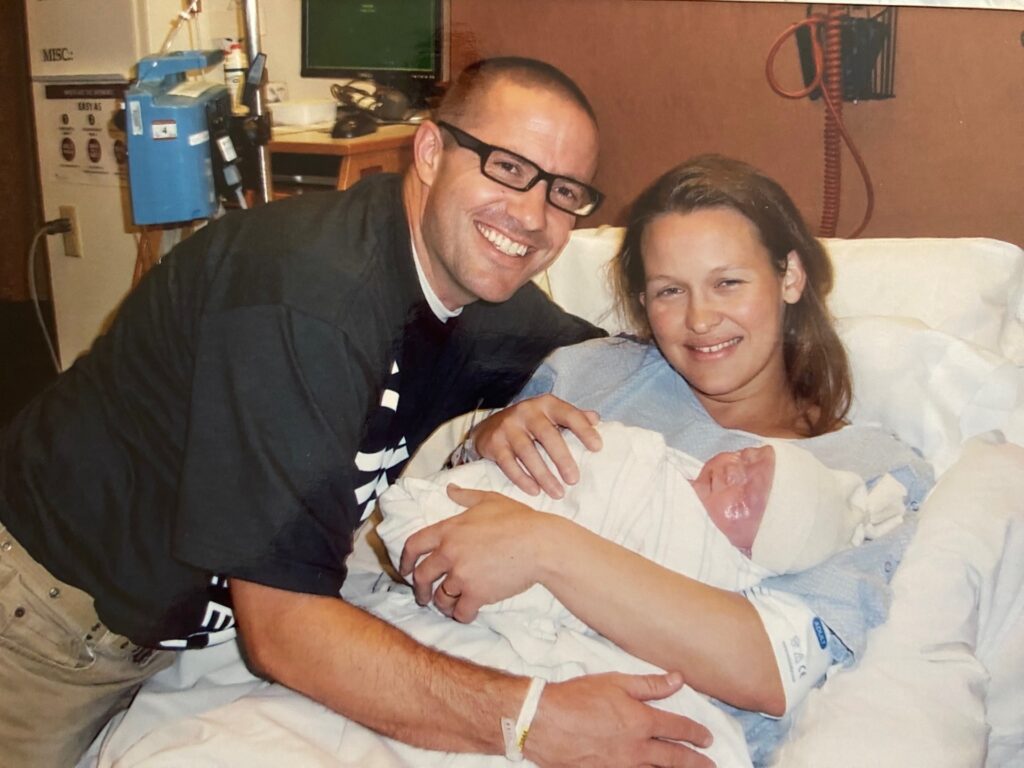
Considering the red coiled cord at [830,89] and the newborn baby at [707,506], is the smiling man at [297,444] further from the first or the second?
the red coiled cord at [830,89]

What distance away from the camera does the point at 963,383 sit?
1013 millimetres

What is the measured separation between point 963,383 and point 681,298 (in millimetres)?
373

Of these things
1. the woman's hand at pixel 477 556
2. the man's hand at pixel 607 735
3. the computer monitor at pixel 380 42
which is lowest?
the man's hand at pixel 607 735

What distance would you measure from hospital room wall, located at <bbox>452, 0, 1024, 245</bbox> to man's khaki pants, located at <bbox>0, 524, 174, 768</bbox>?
28.5 inches

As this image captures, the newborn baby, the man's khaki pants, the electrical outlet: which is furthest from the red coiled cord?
the man's khaki pants

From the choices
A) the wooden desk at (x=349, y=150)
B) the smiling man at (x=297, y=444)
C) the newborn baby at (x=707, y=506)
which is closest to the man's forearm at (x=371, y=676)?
the smiling man at (x=297, y=444)

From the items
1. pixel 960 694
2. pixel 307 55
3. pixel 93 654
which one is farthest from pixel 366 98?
pixel 960 694

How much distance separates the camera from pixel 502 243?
3.01ft

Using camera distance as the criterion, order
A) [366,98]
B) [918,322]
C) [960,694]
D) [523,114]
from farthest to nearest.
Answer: [918,322], [366,98], [523,114], [960,694]

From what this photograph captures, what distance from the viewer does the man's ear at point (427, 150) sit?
91 cm

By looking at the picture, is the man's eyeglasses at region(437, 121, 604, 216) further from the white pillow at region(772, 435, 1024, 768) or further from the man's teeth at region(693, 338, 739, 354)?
the white pillow at region(772, 435, 1024, 768)

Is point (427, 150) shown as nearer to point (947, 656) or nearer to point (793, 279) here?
point (793, 279)

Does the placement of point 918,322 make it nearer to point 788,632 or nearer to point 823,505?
point 823,505

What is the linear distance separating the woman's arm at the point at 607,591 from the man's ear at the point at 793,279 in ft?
1.25
